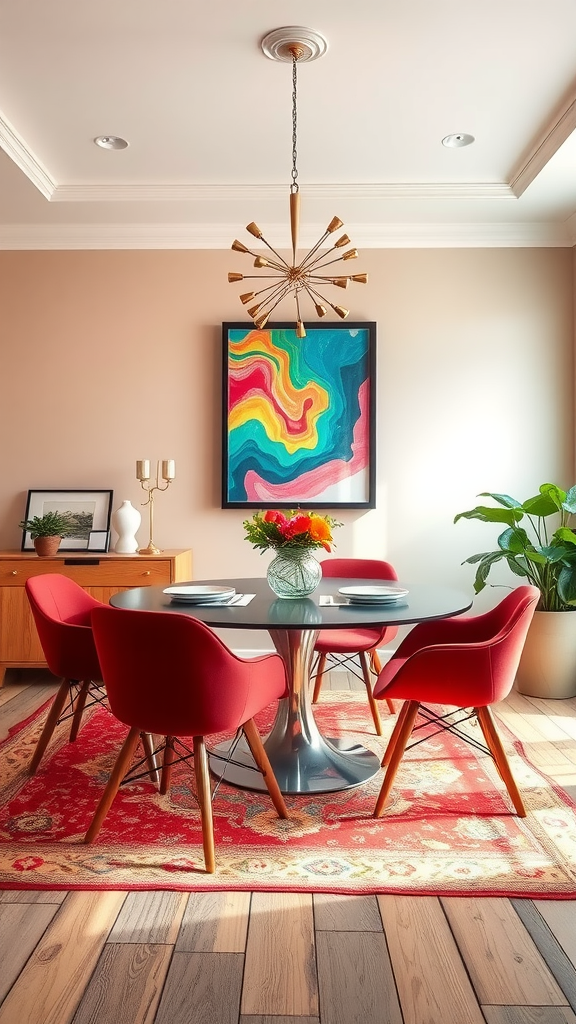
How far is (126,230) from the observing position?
188 inches

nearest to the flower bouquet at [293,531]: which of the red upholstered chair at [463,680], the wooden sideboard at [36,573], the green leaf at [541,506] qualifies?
the red upholstered chair at [463,680]

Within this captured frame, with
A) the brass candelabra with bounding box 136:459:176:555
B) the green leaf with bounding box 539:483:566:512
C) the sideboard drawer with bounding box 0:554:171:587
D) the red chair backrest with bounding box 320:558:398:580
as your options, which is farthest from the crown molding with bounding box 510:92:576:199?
the sideboard drawer with bounding box 0:554:171:587

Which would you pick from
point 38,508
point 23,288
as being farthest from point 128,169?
point 38,508

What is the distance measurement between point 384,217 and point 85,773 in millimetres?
3399

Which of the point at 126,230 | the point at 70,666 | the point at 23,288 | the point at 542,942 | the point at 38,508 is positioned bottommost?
the point at 542,942

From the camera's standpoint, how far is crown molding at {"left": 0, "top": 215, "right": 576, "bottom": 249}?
4727 millimetres

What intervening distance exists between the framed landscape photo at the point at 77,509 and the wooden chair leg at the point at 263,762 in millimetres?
2522

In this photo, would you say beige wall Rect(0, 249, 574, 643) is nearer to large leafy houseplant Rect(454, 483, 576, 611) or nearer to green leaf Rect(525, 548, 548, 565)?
large leafy houseplant Rect(454, 483, 576, 611)

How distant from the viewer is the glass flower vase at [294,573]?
286 centimetres

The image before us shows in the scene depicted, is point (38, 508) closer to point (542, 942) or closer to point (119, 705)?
point (119, 705)

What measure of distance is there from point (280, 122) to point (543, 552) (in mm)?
2383

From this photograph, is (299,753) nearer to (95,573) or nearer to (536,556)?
(536,556)

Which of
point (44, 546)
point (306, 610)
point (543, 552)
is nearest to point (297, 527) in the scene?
point (306, 610)

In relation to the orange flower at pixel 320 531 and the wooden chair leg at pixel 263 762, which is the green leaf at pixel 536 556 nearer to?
the orange flower at pixel 320 531
